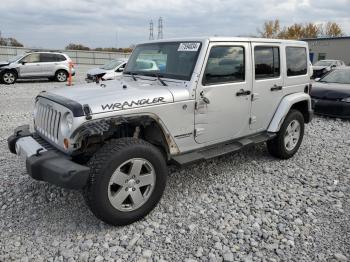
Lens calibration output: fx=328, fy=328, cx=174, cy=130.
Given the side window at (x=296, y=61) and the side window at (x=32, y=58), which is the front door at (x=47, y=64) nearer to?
the side window at (x=32, y=58)

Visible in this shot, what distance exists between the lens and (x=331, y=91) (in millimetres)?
8805

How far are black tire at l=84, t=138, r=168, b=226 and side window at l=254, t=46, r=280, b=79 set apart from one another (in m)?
2.11

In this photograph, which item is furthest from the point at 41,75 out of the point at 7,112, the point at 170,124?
the point at 170,124

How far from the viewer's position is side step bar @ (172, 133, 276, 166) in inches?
149

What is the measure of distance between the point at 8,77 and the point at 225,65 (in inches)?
559

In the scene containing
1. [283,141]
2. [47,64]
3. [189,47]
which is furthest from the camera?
[47,64]

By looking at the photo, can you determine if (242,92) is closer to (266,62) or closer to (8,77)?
(266,62)

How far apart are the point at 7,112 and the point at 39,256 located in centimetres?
693

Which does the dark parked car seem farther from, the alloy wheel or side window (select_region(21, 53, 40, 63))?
side window (select_region(21, 53, 40, 63))

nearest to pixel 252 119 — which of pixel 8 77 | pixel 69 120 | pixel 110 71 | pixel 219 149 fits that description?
pixel 219 149

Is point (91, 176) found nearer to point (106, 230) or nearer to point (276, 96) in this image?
point (106, 230)

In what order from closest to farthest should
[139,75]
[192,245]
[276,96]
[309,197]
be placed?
[192,245]
[309,197]
[139,75]
[276,96]

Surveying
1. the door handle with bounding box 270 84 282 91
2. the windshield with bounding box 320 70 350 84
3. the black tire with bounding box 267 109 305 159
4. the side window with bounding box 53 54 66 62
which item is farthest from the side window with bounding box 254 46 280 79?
the side window with bounding box 53 54 66 62

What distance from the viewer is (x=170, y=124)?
12.0 ft
